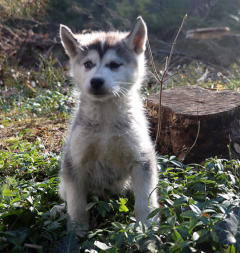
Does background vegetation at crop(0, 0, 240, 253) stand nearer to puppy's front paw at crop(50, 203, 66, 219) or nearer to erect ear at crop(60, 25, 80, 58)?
puppy's front paw at crop(50, 203, 66, 219)

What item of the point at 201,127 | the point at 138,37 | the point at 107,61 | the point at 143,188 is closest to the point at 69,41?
the point at 107,61

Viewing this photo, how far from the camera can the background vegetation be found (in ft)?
8.45

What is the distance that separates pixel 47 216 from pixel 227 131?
9.45 ft

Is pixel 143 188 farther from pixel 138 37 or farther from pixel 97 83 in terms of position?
pixel 138 37

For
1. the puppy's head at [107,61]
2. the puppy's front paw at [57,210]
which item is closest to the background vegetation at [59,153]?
the puppy's front paw at [57,210]

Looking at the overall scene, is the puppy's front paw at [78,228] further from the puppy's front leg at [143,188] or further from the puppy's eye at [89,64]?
the puppy's eye at [89,64]

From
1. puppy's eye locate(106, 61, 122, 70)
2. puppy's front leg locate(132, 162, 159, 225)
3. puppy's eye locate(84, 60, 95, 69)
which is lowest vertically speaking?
puppy's front leg locate(132, 162, 159, 225)

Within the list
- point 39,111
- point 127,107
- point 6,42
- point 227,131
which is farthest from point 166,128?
point 6,42

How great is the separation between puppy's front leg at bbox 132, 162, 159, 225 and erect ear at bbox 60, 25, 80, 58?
1.56 m

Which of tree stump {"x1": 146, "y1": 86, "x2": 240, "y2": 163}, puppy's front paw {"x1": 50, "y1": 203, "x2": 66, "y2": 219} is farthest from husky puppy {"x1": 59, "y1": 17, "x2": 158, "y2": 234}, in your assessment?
tree stump {"x1": 146, "y1": 86, "x2": 240, "y2": 163}

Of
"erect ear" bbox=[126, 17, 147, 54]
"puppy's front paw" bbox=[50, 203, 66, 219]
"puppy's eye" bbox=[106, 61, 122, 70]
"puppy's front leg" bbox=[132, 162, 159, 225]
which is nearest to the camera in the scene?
"puppy's front leg" bbox=[132, 162, 159, 225]

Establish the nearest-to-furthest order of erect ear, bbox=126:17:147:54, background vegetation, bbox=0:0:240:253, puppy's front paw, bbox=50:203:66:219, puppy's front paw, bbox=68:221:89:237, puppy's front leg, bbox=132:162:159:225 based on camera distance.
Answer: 1. background vegetation, bbox=0:0:240:253
2. puppy's front paw, bbox=68:221:89:237
3. puppy's front leg, bbox=132:162:159:225
4. puppy's front paw, bbox=50:203:66:219
5. erect ear, bbox=126:17:147:54

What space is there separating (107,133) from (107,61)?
80 centimetres

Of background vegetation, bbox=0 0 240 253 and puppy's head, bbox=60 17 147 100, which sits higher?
puppy's head, bbox=60 17 147 100
